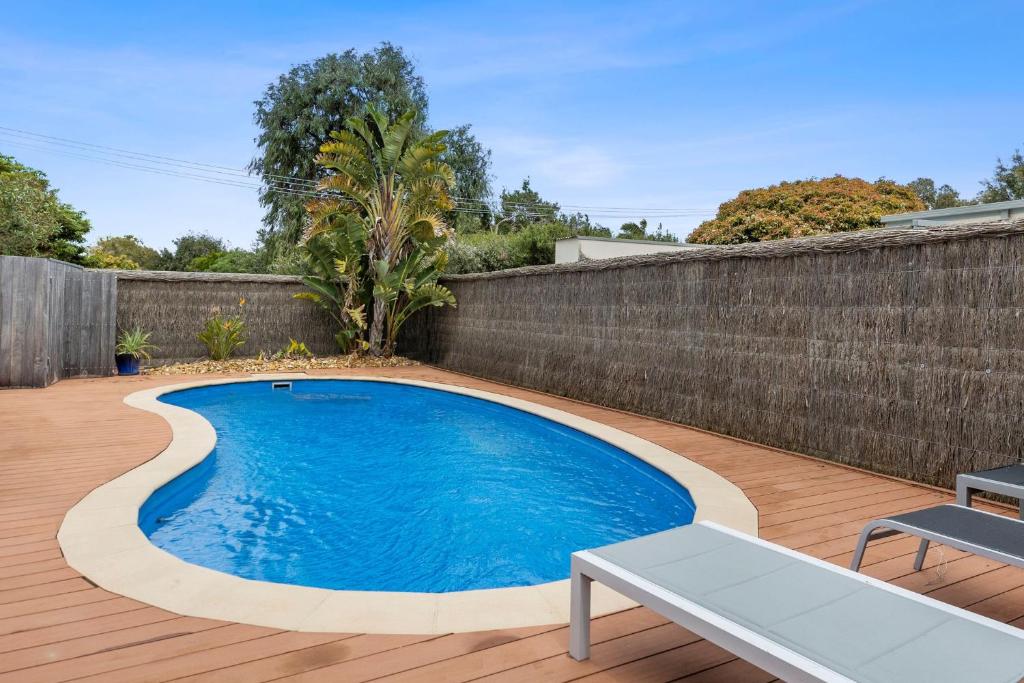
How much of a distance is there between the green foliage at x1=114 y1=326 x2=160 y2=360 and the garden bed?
1.23 ft

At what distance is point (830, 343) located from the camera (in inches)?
216

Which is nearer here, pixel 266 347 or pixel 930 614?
pixel 930 614

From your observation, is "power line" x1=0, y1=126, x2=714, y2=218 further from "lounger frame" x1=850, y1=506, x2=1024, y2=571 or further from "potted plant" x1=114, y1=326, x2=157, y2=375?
"lounger frame" x1=850, y1=506, x2=1024, y2=571

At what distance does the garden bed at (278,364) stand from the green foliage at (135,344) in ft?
1.23

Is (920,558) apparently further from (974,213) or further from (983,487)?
(974,213)

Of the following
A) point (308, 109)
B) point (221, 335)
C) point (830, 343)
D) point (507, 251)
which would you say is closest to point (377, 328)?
point (221, 335)

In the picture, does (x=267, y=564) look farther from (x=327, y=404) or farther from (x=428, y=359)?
(x=428, y=359)

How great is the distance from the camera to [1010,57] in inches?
808

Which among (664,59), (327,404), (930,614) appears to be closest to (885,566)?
(930,614)

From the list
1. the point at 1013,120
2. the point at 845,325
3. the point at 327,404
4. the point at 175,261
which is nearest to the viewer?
the point at 845,325

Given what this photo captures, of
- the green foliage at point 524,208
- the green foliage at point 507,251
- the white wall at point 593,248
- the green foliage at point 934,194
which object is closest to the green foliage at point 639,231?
the green foliage at point 524,208

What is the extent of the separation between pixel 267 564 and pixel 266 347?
10198 millimetres

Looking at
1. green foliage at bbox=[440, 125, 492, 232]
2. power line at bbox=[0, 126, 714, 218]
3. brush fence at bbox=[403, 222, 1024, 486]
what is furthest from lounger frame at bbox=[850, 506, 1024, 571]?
green foliage at bbox=[440, 125, 492, 232]

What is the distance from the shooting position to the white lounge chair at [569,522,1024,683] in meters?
1.62
